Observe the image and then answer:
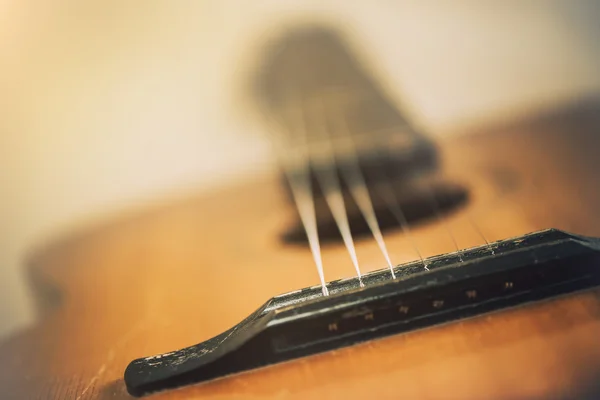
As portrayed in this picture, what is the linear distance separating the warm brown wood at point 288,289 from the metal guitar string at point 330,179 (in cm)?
4

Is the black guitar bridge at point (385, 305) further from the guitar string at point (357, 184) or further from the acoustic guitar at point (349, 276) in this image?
the guitar string at point (357, 184)

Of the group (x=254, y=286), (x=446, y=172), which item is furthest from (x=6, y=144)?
(x=446, y=172)

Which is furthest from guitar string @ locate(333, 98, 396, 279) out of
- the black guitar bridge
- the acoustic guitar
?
the black guitar bridge

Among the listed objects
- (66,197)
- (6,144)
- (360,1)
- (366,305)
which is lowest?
(366,305)

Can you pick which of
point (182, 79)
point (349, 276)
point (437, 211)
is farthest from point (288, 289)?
point (182, 79)

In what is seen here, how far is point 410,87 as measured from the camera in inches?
38.6

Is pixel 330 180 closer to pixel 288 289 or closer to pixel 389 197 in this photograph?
pixel 389 197

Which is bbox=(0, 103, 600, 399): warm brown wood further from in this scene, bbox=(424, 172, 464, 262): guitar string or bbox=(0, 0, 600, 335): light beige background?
bbox=(0, 0, 600, 335): light beige background

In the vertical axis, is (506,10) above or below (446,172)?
above

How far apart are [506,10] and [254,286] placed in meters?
0.81

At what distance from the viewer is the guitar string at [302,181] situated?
0.62 m

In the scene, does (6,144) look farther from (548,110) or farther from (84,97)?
(548,110)

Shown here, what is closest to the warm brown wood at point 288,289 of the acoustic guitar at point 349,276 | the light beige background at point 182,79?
the acoustic guitar at point 349,276

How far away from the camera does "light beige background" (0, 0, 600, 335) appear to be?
2.96 feet
